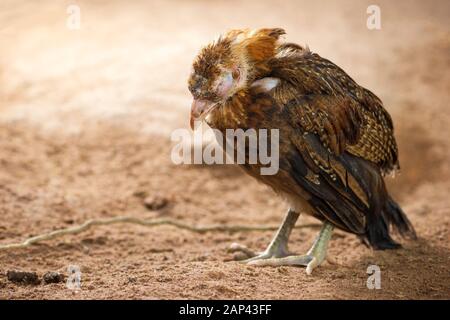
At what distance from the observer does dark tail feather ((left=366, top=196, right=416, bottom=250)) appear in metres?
5.01

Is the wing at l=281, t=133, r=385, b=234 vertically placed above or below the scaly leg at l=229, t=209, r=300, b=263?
above

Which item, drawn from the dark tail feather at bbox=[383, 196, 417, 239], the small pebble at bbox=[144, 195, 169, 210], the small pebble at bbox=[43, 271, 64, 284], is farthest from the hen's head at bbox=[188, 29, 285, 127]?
the small pebble at bbox=[144, 195, 169, 210]

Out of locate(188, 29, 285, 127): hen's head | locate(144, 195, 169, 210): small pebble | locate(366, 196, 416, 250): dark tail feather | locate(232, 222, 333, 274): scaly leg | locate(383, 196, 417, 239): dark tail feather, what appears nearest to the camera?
locate(188, 29, 285, 127): hen's head

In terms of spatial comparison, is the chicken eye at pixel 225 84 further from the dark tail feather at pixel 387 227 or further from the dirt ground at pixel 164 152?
the dark tail feather at pixel 387 227

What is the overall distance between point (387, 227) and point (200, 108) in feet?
6.24

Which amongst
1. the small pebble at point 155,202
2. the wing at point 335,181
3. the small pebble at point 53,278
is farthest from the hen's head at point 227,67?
the small pebble at point 155,202

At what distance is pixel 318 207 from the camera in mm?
4539

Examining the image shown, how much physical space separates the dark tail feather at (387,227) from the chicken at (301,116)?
0.33m

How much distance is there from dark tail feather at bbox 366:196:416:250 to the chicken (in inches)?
13.0

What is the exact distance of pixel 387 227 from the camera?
5.17m

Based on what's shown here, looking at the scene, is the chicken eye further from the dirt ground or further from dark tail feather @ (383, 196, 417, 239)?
dark tail feather @ (383, 196, 417, 239)

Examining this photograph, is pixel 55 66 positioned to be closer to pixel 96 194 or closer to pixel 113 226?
pixel 96 194

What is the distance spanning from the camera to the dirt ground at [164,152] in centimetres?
441

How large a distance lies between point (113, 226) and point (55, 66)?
3368 millimetres
